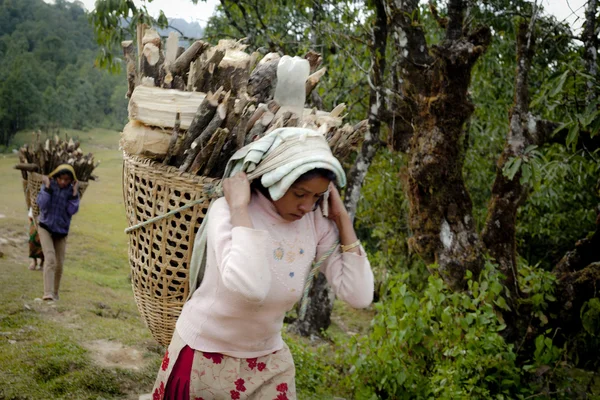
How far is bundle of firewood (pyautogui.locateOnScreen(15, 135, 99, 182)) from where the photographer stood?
710 cm

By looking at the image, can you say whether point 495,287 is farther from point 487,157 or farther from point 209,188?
point 487,157

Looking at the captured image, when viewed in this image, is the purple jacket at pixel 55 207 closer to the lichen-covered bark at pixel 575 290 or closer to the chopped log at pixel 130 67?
the chopped log at pixel 130 67

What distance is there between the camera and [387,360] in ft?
12.6

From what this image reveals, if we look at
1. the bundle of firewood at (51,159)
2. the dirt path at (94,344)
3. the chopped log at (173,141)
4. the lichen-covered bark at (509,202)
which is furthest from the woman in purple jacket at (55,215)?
the chopped log at (173,141)

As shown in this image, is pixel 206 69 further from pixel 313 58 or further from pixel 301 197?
pixel 301 197

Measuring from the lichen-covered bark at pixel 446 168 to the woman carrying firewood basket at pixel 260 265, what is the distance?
2330 mm

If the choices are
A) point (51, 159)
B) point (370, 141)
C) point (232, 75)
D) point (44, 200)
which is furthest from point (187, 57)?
point (51, 159)

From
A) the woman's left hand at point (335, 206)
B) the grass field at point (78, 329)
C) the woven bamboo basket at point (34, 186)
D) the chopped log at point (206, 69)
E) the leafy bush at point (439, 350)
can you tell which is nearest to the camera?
the woman's left hand at point (335, 206)

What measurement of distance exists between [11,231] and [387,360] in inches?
360

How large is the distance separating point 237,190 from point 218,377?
69 cm

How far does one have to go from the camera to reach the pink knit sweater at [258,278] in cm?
190

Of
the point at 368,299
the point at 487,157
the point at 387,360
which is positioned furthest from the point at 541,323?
the point at 487,157

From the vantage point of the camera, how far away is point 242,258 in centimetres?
186

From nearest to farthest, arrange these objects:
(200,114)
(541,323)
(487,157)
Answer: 1. (200,114)
2. (541,323)
3. (487,157)
